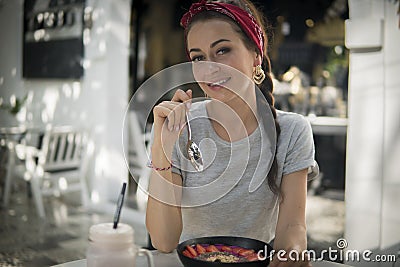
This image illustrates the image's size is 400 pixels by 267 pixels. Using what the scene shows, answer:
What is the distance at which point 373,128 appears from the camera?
197 cm

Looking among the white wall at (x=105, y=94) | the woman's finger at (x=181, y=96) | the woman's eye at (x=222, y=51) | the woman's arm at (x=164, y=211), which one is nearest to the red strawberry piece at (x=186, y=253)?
the woman's arm at (x=164, y=211)

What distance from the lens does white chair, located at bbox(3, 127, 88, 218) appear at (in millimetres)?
3600

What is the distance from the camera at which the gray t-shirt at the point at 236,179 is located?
1173mm


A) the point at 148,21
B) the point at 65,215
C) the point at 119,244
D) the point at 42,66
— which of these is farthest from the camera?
the point at 148,21

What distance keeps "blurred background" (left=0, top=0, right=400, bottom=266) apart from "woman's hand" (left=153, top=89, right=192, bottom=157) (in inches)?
44.7

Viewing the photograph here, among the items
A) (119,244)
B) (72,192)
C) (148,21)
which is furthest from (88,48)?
(119,244)

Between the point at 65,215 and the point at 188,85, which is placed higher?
the point at 188,85

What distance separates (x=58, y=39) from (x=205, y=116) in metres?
3.15

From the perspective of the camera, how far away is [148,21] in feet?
17.4

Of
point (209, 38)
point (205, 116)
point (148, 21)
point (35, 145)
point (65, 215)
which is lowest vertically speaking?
point (65, 215)

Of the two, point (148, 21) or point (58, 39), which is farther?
point (148, 21)

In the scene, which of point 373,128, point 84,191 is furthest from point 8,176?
point 373,128

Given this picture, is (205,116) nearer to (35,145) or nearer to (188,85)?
(188,85)

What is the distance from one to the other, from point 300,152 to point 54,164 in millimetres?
2801
